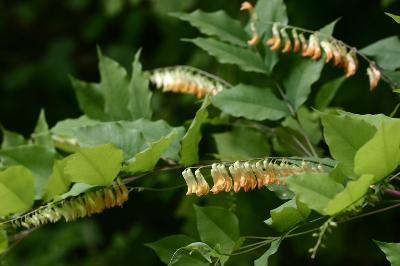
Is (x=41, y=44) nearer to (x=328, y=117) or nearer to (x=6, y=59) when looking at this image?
(x=6, y=59)

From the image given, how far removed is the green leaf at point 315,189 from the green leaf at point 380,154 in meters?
0.03

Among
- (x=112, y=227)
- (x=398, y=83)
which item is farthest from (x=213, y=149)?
(x=398, y=83)

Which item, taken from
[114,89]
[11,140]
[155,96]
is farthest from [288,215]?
[155,96]

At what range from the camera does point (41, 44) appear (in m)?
3.62

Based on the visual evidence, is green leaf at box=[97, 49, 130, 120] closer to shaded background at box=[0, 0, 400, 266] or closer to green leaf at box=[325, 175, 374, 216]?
shaded background at box=[0, 0, 400, 266]

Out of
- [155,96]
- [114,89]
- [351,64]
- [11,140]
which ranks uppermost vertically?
[351,64]

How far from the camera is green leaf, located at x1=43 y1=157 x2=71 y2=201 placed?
41.5 inches

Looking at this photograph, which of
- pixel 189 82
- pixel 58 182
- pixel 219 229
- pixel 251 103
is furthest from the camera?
pixel 189 82

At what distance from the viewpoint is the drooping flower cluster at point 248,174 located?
0.88m

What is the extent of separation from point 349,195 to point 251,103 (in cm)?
44

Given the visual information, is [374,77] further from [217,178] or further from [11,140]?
[11,140]

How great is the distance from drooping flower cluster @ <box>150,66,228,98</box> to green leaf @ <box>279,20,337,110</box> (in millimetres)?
114

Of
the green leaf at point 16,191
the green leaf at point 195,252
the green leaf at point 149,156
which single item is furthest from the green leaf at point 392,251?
the green leaf at point 16,191

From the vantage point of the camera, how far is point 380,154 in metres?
0.76
